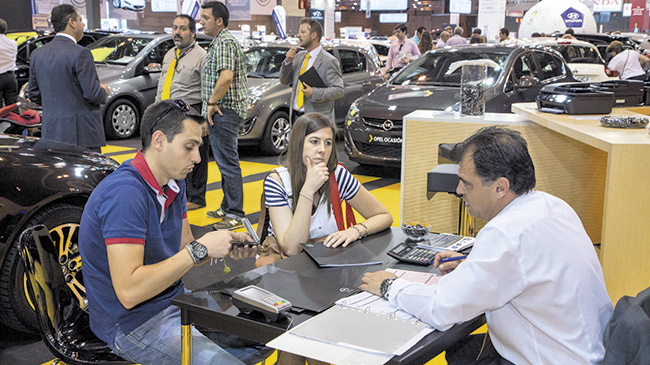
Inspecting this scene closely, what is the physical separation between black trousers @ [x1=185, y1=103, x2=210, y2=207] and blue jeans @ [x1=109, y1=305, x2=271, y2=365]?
13.4 feet

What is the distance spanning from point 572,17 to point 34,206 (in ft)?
78.6

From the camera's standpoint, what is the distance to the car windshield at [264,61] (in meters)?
9.78

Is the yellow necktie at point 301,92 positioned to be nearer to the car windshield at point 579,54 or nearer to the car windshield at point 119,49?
the car windshield at point 119,49

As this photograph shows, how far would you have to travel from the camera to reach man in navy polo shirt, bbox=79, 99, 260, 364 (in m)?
2.36

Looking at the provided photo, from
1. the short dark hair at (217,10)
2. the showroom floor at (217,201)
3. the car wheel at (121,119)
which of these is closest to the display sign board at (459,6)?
the showroom floor at (217,201)

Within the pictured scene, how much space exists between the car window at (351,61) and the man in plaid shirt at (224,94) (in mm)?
4487

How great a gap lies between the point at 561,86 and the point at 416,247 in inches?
83.0

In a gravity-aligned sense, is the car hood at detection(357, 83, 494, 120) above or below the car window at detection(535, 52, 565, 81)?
below

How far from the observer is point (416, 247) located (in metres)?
2.89

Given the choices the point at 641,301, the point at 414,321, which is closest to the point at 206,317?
the point at 414,321

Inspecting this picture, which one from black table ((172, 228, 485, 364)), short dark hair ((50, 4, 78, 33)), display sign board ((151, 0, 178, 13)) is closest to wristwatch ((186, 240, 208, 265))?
black table ((172, 228, 485, 364))

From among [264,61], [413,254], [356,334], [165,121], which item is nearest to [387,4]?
[264,61]

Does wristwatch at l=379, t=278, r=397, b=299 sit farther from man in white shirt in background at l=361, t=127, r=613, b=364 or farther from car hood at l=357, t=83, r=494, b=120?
car hood at l=357, t=83, r=494, b=120

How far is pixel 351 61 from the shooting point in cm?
1053
